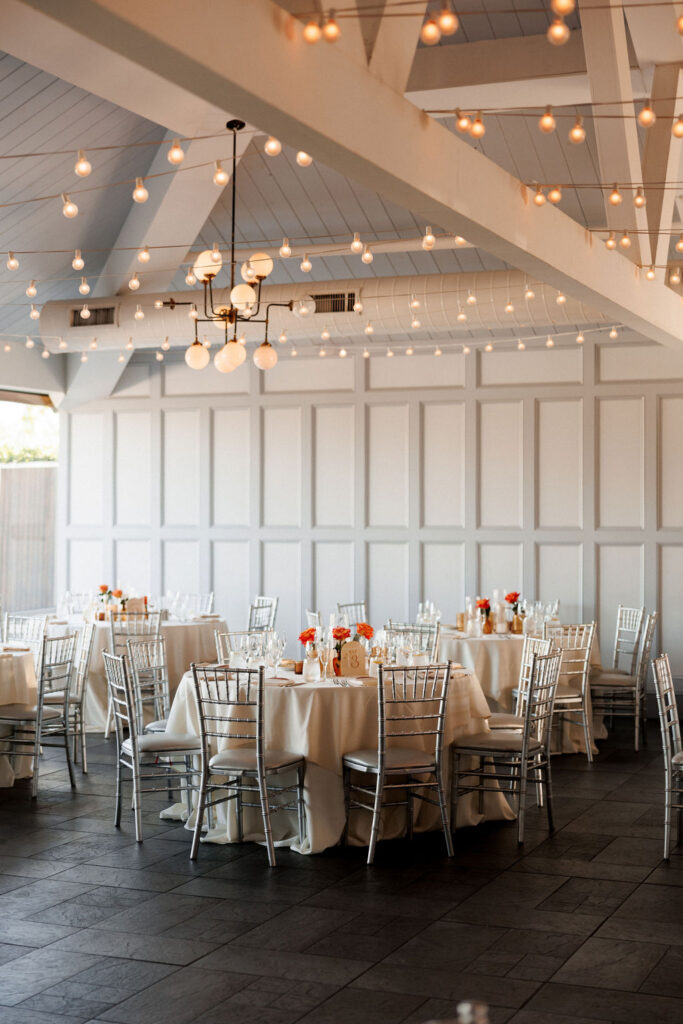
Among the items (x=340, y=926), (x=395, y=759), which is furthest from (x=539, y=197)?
(x=340, y=926)

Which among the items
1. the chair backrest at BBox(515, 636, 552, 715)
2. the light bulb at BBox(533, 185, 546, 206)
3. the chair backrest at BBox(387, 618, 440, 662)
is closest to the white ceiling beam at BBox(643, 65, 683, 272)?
the light bulb at BBox(533, 185, 546, 206)

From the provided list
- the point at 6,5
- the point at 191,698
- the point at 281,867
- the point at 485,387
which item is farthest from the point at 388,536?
the point at 6,5

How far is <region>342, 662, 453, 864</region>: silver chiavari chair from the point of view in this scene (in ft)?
20.2

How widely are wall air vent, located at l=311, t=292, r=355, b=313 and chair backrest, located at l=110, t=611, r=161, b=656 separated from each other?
10.00ft

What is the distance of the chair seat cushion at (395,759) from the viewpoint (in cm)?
616

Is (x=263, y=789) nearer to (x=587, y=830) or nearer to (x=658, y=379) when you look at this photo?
(x=587, y=830)

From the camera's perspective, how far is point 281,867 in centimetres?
597

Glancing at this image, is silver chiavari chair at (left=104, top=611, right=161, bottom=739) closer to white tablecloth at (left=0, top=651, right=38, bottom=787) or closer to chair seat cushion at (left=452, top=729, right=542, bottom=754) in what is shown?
white tablecloth at (left=0, top=651, right=38, bottom=787)

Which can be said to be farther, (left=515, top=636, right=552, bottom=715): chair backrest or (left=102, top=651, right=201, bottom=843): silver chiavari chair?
(left=515, top=636, right=552, bottom=715): chair backrest

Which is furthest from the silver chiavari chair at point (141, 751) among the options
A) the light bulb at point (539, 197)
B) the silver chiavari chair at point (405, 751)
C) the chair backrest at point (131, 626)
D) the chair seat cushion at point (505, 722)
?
the light bulb at point (539, 197)

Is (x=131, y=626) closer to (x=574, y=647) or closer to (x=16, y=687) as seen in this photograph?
(x=16, y=687)

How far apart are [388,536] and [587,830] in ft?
18.5

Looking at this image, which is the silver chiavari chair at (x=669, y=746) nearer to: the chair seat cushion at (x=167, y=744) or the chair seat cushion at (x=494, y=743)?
the chair seat cushion at (x=494, y=743)

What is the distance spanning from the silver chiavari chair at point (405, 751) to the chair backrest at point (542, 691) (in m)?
0.53
